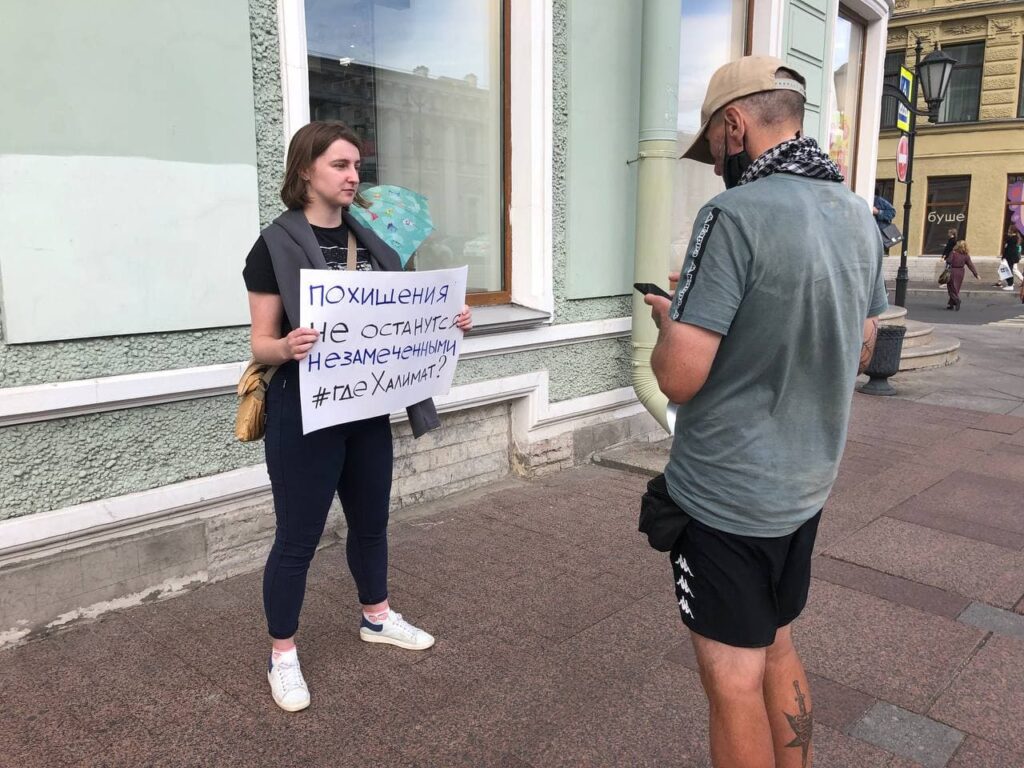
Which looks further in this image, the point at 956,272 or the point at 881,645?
the point at 956,272

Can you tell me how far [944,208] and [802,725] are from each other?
95.8 ft

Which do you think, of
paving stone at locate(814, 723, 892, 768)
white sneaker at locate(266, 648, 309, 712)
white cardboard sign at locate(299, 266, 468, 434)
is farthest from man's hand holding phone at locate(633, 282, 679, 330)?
white sneaker at locate(266, 648, 309, 712)

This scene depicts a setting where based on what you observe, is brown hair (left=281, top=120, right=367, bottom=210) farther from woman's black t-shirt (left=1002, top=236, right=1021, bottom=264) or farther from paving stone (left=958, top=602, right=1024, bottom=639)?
woman's black t-shirt (left=1002, top=236, right=1021, bottom=264)

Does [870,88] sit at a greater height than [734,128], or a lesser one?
greater

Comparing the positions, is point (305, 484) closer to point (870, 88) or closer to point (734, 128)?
point (734, 128)

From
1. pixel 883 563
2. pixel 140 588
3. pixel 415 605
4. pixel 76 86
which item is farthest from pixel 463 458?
pixel 76 86

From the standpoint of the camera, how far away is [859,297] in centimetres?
175

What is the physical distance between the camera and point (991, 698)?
274 cm

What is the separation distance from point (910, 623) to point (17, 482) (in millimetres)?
3464

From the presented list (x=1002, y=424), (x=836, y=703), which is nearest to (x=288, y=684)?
(x=836, y=703)

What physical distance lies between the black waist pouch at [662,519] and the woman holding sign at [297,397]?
1082 millimetres

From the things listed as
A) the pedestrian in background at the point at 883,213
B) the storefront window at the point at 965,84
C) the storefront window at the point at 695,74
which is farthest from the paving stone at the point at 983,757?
the storefront window at the point at 965,84

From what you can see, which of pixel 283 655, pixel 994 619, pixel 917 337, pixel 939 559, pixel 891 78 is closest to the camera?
pixel 283 655

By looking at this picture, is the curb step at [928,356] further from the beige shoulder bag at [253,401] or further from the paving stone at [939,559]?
the beige shoulder bag at [253,401]
